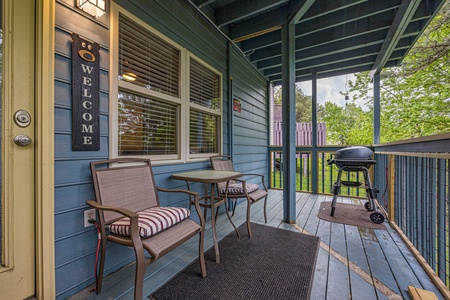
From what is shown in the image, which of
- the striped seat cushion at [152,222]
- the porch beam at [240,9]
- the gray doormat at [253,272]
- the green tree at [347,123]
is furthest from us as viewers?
Answer: the green tree at [347,123]

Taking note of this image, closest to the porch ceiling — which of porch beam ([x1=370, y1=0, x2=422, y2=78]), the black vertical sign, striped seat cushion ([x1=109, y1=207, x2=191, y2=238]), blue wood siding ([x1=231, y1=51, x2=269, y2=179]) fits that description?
porch beam ([x1=370, y1=0, x2=422, y2=78])

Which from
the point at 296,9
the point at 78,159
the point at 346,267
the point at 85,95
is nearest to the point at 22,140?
the point at 78,159

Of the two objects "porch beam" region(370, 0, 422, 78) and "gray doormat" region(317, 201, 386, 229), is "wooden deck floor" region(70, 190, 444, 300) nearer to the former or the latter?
"gray doormat" region(317, 201, 386, 229)

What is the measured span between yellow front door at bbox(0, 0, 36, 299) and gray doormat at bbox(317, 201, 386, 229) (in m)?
3.07

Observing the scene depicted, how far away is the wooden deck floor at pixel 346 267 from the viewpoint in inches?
53.2

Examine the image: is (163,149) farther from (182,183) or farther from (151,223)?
(151,223)

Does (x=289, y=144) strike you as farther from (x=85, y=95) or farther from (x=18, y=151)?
(x=18, y=151)

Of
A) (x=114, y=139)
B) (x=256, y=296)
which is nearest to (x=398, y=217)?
(x=256, y=296)

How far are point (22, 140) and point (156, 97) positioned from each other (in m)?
1.10

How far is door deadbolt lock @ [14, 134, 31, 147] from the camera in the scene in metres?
1.13

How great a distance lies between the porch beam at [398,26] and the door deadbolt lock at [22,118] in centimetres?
369

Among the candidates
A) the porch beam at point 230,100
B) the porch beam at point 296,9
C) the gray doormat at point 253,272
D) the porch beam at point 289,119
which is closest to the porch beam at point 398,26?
the porch beam at point 296,9

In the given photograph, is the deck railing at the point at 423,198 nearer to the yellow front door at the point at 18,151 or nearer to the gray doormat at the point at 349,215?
the gray doormat at the point at 349,215

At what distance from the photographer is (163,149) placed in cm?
213
